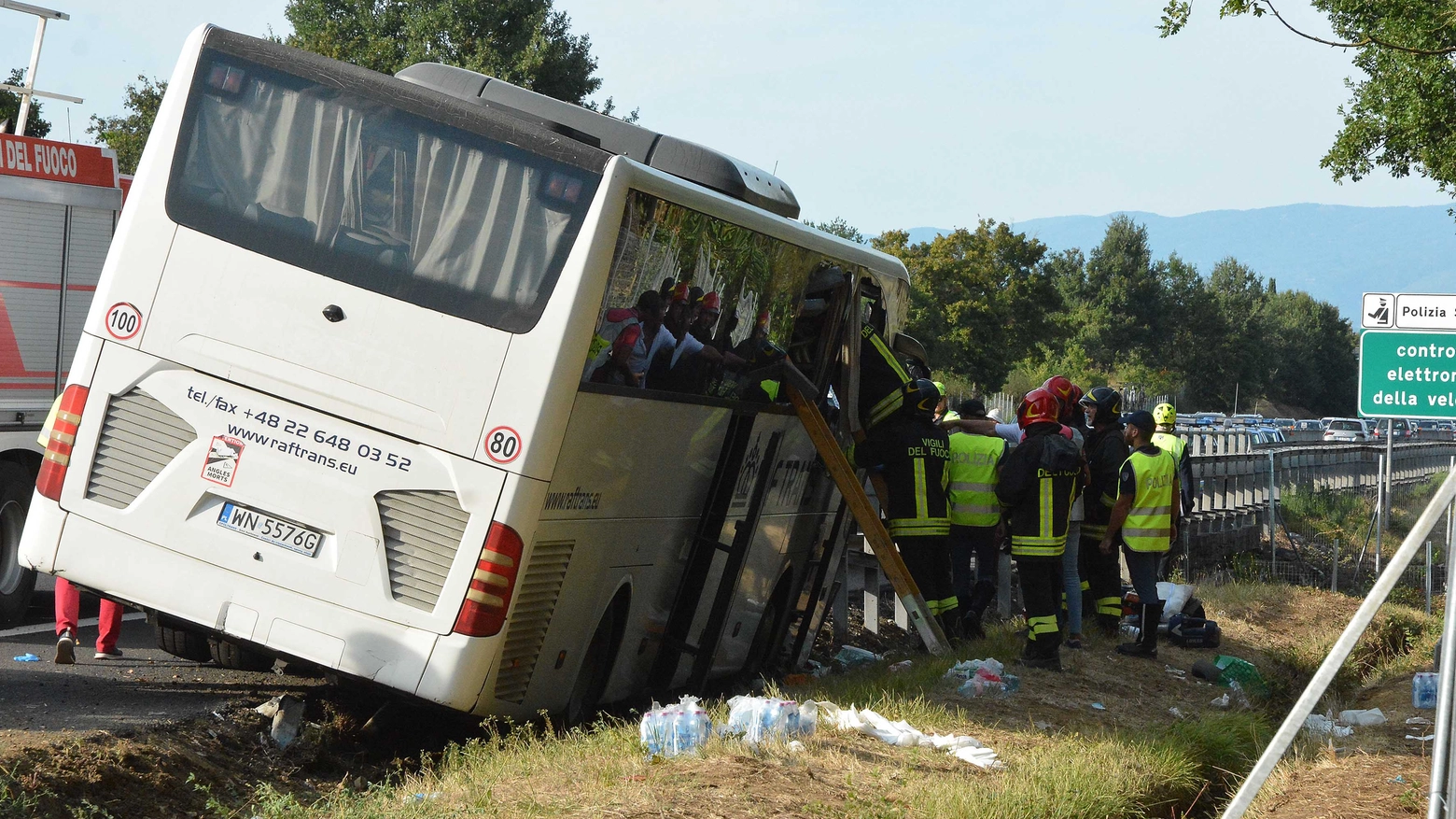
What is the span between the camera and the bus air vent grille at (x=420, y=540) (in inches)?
268

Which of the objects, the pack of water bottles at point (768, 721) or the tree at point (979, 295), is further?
the tree at point (979, 295)

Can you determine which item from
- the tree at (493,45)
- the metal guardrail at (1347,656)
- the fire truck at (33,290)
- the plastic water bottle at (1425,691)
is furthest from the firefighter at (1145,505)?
the tree at (493,45)

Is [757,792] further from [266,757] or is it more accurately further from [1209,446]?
[1209,446]

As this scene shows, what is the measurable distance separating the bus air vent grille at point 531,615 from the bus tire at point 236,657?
1.75 meters

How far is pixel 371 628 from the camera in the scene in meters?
6.83

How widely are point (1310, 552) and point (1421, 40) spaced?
10.0 meters

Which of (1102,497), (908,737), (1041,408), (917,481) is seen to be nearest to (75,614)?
(908,737)

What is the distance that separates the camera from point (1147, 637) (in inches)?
467

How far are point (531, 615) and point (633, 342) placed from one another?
4.79 ft

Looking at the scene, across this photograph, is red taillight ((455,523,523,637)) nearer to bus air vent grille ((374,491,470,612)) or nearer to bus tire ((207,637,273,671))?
bus air vent grille ((374,491,470,612))

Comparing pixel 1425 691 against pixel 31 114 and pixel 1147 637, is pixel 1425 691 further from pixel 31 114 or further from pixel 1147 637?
pixel 31 114

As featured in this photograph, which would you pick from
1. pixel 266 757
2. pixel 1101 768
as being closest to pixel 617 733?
pixel 266 757

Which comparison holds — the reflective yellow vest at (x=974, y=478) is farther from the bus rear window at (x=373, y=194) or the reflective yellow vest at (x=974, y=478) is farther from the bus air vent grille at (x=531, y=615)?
the bus rear window at (x=373, y=194)

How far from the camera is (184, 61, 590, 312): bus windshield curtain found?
6930mm
